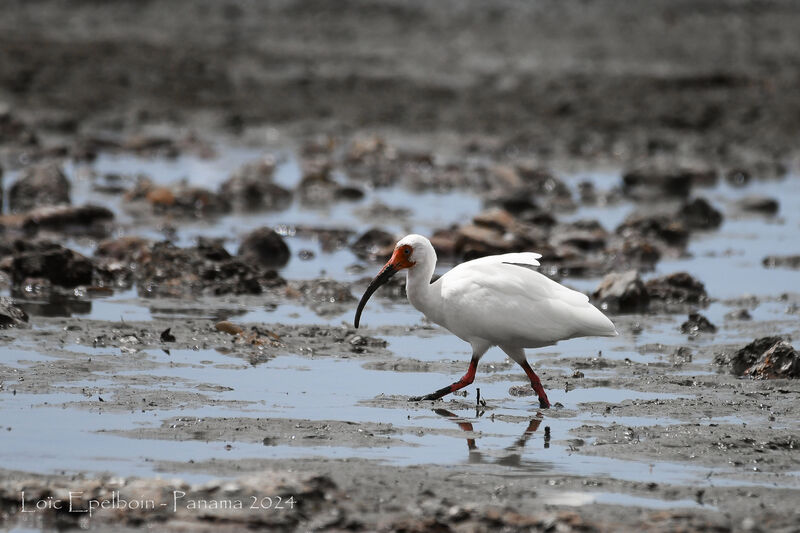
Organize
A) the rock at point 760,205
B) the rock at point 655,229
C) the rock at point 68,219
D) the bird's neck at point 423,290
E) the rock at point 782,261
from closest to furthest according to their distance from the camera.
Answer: the bird's neck at point 423,290 → the rock at point 782,261 → the rock at point 68,219 → the rock at point 655,229 → the rock at point 760,205

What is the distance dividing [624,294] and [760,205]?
7.99 m

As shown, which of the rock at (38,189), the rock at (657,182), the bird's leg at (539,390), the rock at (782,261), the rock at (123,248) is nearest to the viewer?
the bird's leg at (539,390)

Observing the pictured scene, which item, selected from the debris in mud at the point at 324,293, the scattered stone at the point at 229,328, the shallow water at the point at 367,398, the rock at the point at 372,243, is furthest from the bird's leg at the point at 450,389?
the rock at the point at 372,243

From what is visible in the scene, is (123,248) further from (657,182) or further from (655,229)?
(657,182)

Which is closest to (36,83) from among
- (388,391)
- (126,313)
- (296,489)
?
(126,313)

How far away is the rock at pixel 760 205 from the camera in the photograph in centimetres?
2044

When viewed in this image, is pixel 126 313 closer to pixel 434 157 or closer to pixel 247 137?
pixel 434 157

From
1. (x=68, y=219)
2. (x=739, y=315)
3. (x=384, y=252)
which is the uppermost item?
(x=68, y=219)

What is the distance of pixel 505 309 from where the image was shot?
9508mm

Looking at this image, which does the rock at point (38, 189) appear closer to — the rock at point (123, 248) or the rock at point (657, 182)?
the rock at point (123, 248)

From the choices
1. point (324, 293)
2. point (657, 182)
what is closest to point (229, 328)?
point (324, 293)

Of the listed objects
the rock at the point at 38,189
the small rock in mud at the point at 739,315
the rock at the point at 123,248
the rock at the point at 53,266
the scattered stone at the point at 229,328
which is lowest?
the scattered stone at the point at 229,328

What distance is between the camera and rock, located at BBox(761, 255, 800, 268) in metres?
16.2

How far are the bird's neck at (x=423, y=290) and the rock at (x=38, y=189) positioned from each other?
9752 mm
